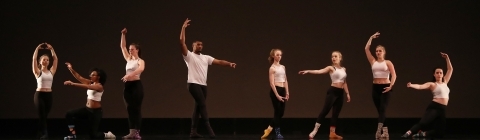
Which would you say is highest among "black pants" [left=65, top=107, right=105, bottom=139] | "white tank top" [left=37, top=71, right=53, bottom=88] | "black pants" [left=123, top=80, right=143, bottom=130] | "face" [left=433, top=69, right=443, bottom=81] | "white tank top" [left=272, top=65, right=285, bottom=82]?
"face" [left=433, top=69, right=443, bottom=81]

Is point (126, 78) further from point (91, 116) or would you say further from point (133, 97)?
point (91, 116)

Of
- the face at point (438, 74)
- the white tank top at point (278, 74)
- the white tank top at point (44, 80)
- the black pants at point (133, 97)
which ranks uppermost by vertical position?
the face at point (438, 74)

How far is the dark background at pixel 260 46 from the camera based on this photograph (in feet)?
28.3

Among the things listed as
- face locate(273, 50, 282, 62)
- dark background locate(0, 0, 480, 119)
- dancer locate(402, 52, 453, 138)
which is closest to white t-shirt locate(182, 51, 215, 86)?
face locate(273, 50, 282, 62)

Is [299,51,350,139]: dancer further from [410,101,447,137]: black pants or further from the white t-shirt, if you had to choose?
the white t-shirt

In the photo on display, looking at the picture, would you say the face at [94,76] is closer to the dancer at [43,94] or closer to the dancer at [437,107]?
the dancer at [43,94]

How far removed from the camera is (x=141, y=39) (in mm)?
8664

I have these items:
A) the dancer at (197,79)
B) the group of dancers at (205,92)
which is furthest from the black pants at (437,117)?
the dancer at (197,79)

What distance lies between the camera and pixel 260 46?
28.9 feet

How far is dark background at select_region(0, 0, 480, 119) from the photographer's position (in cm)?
862

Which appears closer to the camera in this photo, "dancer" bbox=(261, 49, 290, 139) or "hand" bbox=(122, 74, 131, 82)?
"hand" bbox=(122, 74, 131, 82)

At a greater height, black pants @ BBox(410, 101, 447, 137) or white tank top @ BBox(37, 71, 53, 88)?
white tank top @ BBox(37, 71, 53, 88)

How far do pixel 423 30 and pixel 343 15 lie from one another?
114cm

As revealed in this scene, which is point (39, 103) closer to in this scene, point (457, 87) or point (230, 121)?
point (230, 121)
